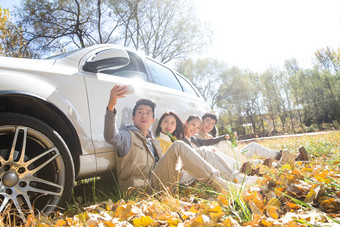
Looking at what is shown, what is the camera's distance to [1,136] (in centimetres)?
160

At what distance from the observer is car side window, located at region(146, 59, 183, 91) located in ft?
10.6

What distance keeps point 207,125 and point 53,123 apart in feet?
8.71

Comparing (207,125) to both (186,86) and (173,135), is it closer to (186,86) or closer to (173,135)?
(186,86)

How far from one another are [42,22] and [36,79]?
12140 millimetres

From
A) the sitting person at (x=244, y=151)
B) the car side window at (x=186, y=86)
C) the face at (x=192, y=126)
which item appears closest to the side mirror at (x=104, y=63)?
the face at (x=192, y=126)

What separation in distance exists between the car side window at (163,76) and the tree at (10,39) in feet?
31.2

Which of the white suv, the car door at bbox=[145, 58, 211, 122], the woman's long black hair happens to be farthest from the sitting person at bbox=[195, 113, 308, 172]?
the white suv

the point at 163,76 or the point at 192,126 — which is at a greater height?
the point at 163,76

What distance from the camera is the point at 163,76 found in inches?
137

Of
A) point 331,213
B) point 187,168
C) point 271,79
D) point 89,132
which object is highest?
point 271,79

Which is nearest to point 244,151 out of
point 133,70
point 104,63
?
point 133,70

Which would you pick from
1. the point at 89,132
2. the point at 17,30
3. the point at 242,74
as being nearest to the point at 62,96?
the point at 89,132

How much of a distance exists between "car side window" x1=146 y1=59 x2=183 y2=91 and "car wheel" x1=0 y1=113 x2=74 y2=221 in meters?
1.76

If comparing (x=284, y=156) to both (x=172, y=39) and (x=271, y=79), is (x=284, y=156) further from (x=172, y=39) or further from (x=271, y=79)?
(x=271, y=79)
